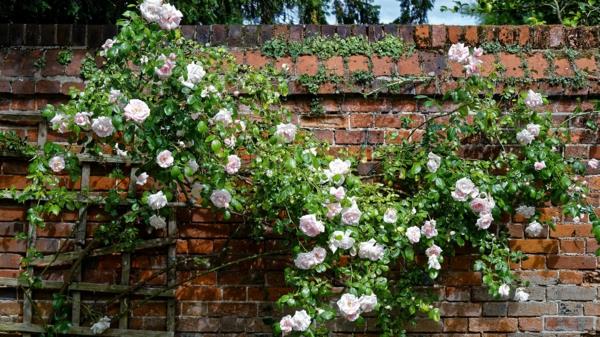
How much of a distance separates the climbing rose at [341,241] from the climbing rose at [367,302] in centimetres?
22

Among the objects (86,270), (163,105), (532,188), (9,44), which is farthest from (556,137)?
(9,44)

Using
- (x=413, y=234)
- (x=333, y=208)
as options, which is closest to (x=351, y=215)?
(x=333, y=208)

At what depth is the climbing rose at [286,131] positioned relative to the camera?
2.80 metres

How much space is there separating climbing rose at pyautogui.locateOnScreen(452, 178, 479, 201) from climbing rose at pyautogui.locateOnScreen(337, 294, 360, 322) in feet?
Result: 2.15

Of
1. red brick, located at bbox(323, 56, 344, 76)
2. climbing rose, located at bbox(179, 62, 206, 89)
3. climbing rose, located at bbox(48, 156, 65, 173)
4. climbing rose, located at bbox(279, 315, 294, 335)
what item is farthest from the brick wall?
climbing rose, located at bbox(179, 62, 206, 89)

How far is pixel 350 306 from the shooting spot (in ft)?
8.91

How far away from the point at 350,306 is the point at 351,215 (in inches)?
14.7

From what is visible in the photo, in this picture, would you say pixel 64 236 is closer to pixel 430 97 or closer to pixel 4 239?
pixel 4 239

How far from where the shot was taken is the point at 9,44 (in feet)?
10.6

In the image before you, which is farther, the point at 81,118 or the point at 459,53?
the point at 459,53

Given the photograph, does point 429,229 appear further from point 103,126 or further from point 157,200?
point 103,126

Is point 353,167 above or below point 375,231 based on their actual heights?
above

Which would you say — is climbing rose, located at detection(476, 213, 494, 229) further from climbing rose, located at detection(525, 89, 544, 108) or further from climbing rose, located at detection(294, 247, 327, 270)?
climbing rose, located at detection(294, 247, 327, 270)

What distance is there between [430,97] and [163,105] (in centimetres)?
129
